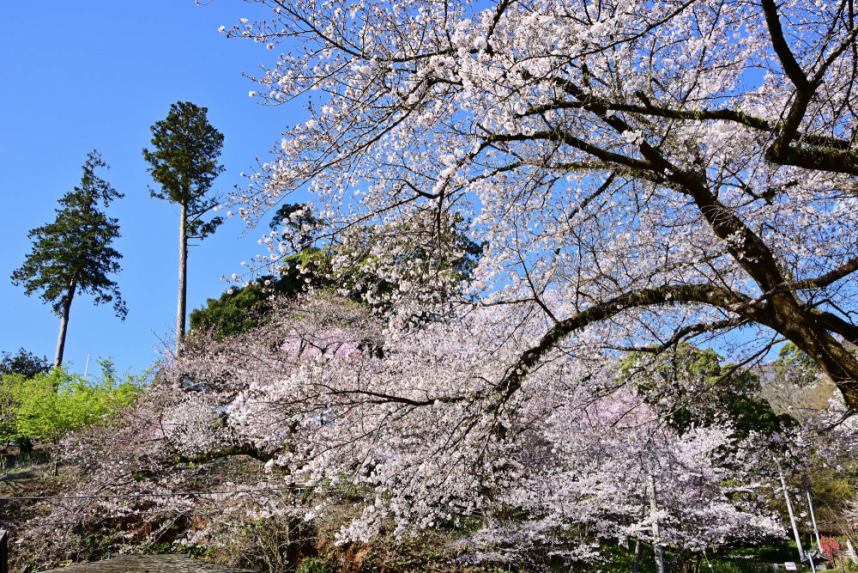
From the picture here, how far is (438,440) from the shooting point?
5461mm

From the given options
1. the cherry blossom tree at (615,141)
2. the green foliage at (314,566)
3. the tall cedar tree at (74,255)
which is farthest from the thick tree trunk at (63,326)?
the cherry blossom tree at (615,141)

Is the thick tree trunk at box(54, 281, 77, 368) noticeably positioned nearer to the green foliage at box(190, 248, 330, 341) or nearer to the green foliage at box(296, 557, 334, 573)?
the green foliage at box(190, 248, 330, 341)

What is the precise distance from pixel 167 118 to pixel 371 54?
67.8 ft

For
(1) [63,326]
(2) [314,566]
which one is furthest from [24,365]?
(2) [314,566]

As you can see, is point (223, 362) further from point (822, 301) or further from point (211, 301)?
point (822, 301)

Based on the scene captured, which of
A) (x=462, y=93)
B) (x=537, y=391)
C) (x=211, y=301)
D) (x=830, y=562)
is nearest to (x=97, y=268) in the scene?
(x=211, y=301)

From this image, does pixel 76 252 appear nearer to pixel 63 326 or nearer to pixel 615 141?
pixel 63 326

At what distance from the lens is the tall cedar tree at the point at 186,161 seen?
20.7 metres

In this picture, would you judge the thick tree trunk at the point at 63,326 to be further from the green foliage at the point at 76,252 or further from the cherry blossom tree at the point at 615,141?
the cherry blossom tree at the point at 615,141

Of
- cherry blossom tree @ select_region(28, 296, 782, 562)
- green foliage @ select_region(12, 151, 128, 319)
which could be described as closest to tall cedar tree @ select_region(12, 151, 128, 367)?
green foliage @ select_region(12, 151, 128, 319)

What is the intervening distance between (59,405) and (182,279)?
6.29 m

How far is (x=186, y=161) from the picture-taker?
20875 millimetres

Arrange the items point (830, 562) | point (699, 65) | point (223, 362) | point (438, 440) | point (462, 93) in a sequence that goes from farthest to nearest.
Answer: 1. point (830, 562)
2. point (223, 362)
3. point (438, 440)
4. point (699, 65)
5. point (462, 93)

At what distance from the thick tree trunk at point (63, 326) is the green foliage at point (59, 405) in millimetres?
6574
